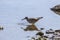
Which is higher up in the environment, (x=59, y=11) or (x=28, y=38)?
(x=59, y=11)

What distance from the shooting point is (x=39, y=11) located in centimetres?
136

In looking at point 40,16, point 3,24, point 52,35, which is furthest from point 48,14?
point 3,24

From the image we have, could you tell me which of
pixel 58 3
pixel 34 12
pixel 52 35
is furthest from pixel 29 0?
pixel 52 35

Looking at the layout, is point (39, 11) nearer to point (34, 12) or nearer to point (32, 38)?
point (34, 12)

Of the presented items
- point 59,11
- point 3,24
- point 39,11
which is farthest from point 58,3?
point 3,24

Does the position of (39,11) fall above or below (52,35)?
above

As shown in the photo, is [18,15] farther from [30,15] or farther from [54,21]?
[54,21]

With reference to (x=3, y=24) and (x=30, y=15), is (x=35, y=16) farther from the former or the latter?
(x=3, y=24)

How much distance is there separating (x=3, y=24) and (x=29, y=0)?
0.95ft

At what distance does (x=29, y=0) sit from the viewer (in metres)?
1.38

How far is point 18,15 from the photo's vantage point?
1369 millimetres

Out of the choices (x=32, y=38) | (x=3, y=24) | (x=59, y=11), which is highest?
(x=59, y=11)

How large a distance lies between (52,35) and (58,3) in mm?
261

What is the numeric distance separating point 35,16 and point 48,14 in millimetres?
106
